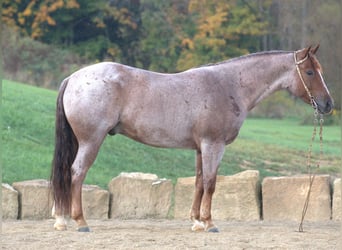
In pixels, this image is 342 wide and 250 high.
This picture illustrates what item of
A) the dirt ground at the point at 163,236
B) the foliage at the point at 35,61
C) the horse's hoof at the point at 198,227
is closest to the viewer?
the dirt ground at the point at 163,236

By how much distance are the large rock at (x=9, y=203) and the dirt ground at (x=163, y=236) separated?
0.87ft

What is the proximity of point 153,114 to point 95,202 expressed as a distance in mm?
1895

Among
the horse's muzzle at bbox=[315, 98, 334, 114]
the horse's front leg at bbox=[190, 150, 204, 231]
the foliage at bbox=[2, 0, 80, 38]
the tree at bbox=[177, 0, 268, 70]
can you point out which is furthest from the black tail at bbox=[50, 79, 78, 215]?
the foliage at bbox=[2, 0, 80, 38]

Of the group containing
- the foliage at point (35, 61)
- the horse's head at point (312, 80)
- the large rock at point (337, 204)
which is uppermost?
the foliage at point (35, 61)

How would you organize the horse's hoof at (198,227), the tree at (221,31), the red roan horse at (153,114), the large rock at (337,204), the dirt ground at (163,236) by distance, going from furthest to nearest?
the tree at (221,31), the large rock at (337,204), the horse's hoof at (198,227), the red roan horse at (153,114), the dirt ground at (163,236)

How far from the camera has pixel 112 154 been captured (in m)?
15.6

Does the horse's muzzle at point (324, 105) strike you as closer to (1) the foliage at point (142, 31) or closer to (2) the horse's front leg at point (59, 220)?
(2) the horse's front leg at point (59, 220)

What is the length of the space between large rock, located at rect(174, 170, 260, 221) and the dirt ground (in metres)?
0.50

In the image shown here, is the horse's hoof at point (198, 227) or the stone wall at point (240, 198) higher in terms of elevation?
the stone wall at point (240, 198)

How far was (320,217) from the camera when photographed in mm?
11391

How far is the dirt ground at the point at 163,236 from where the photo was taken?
880cm

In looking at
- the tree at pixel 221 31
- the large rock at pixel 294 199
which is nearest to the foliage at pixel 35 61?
the tree at pixel 221 31

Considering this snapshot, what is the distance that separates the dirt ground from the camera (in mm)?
8797

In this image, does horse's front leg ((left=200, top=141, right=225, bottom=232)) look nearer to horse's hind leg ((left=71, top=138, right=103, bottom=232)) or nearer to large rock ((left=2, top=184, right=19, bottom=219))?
horse's hind leg ((left=71, top=138, right=103, bottom=232))
